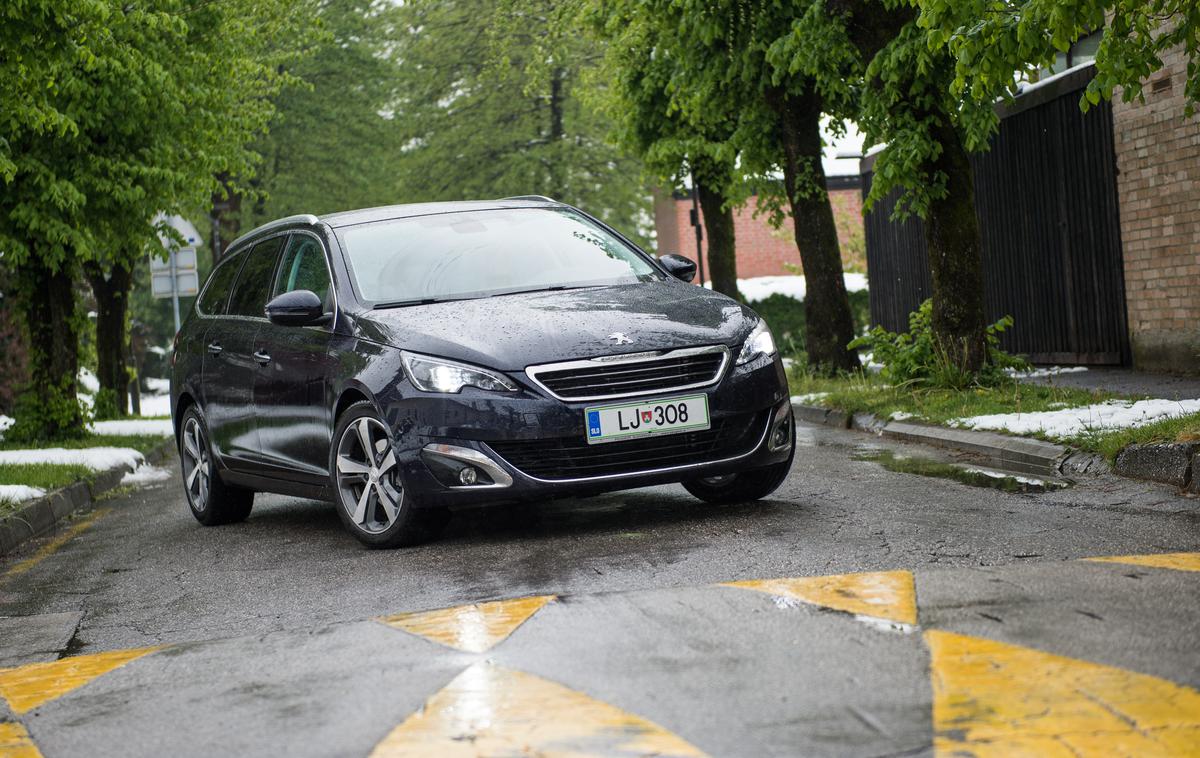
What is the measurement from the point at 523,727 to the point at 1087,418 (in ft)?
23.4

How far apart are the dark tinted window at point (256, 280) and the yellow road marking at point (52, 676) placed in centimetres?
373

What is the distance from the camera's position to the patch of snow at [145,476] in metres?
14.4

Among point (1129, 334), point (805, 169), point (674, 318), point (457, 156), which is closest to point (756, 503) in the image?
point (674, 318)

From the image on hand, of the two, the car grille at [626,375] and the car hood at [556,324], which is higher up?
the car hood at [556,324]

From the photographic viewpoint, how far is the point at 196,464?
9867 millimetres

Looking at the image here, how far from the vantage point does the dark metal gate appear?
1562cm

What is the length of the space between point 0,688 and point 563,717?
7.13ft

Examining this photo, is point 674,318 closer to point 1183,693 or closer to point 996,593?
point 996,593

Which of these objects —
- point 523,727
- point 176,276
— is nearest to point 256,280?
point 523,727

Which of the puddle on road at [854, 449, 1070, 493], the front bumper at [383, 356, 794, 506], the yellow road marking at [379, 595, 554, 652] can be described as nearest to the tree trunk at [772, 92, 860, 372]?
the puddle on road at [854, 449, 1070, 493]

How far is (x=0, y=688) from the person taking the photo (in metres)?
5.23

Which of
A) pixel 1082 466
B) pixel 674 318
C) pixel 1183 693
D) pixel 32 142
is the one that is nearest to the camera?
pixel 1183 693

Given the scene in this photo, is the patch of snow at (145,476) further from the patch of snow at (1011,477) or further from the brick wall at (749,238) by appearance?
the brick wall at (749,238)

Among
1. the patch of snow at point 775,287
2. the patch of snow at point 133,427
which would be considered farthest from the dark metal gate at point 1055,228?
the patch of snow at point 775,287
